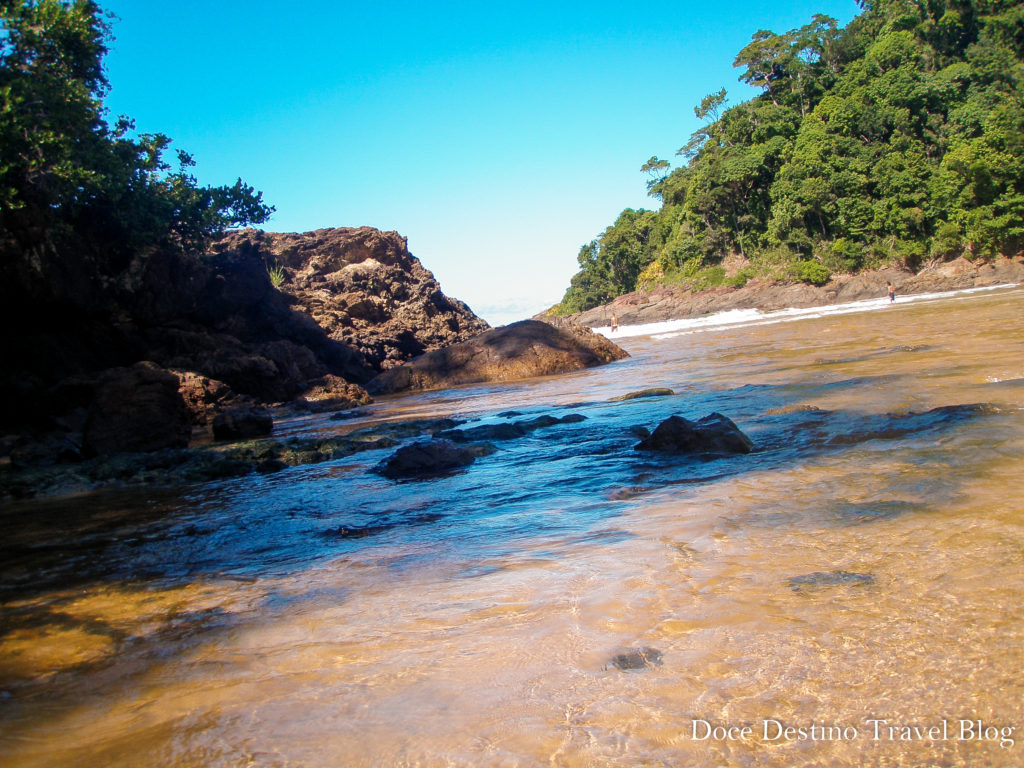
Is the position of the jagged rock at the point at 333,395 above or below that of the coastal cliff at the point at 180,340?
below

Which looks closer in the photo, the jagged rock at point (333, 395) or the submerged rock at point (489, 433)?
the submerged rock at point (489, 433)

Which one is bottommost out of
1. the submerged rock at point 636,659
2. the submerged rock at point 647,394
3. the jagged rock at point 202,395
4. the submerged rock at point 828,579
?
the submerged rock at point 828,579

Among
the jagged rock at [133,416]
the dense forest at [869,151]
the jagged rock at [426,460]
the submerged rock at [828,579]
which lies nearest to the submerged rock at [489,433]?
the jagged rock at [426,460]

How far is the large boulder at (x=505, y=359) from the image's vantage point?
1602 cm

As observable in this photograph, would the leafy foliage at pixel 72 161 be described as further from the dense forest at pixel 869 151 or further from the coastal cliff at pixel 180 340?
the dense forest at pixel 869 151

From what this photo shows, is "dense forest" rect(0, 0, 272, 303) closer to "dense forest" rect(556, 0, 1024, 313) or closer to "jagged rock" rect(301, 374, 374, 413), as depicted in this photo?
"jagged rock" rect(301, 374, 374, 413)

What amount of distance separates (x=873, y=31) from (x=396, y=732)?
210ft

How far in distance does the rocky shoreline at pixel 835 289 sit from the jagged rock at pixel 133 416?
32.4m

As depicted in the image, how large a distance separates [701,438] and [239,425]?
23.9ft

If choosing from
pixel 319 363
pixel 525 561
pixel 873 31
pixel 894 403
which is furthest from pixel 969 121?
pixel 525 561

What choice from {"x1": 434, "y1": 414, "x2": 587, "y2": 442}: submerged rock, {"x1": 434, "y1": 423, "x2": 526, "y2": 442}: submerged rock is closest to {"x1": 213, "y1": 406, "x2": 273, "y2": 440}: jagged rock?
{"x1": 434, "y1": 414, "x2": 587, "y2": 442}: submerged rock

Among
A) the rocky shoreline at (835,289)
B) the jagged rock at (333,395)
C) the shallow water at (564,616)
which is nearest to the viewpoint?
the shallow water at (564,616)

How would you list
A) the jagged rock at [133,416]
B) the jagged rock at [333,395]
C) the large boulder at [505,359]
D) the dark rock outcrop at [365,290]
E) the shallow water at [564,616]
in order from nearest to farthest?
the shallow water at [564,616] → the jagged rock at [133,416] → the jagged rock at [333,395] → the large boulder at [505,359] → the dark rock outcrop at [365,290]

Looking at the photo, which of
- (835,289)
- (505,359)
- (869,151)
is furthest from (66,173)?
(869,151)
